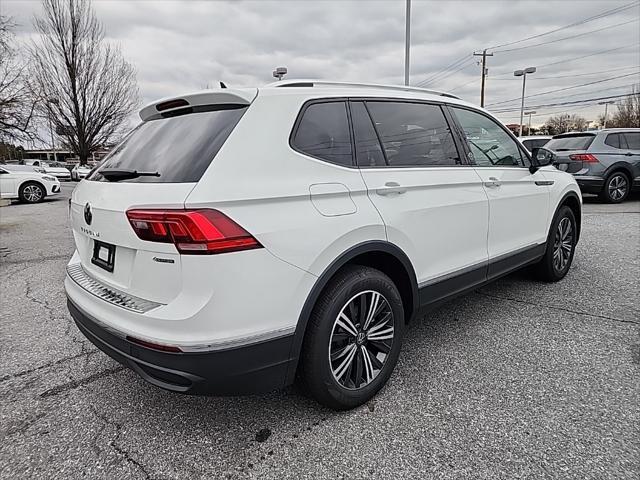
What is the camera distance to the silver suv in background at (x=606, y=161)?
10.3m

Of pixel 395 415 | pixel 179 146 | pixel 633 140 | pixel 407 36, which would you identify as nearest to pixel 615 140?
pixel 633 140

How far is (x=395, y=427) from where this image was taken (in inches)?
90.8

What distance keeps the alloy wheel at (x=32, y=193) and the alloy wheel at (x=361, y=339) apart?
16.5 m

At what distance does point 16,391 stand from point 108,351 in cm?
106

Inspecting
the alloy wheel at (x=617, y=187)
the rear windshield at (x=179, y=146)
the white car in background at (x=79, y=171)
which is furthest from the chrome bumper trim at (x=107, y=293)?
the white car in background at (x=79, y=171)

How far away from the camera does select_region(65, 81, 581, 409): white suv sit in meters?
1.87

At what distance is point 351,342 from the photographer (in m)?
2.42

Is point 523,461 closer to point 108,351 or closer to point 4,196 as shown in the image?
point 108,351

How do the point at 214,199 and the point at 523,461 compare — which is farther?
the point at 523,461

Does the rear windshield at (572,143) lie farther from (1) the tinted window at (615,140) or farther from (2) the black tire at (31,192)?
(2) the black tire at (31,192)

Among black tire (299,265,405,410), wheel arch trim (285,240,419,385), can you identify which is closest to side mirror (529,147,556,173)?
wheel arch trim (285,240,419,385)

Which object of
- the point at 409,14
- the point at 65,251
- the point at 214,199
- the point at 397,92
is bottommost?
the point at 65,251

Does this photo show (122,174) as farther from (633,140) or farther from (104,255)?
(633,140)

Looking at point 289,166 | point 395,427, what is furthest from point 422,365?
point 289,166
